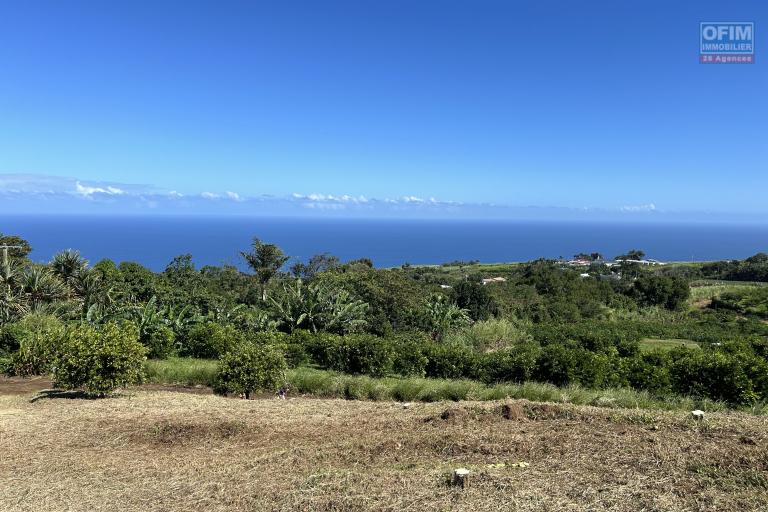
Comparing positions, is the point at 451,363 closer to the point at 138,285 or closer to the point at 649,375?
the point at 649,375

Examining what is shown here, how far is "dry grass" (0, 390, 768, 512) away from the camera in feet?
15.1

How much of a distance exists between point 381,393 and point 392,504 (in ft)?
18.3

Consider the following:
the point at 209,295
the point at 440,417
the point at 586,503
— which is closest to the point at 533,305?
the point at 209,295

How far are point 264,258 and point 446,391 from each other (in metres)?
21.2

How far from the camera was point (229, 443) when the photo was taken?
661cm

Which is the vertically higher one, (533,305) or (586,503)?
(586,503)

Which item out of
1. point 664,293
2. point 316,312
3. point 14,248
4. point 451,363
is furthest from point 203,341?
point 664,293

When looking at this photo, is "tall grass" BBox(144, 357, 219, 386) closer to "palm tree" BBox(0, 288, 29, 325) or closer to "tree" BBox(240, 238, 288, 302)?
→ "palm tree" BBox(0, 288, 29, 325)

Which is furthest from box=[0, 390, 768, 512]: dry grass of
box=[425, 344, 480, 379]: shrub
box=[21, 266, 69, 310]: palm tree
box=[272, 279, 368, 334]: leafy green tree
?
box=[21, 266, 69, 310]: palm tree

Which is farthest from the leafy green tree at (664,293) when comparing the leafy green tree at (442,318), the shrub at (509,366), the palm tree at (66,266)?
the palm tree at (66,266)

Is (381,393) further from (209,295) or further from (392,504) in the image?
(209,295)

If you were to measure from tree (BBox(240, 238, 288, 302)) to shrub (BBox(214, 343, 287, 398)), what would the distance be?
19167 mm

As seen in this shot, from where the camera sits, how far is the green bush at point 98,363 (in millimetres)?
9148

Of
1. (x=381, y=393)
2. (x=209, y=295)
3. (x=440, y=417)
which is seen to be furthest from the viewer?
(x=209, y=295)
